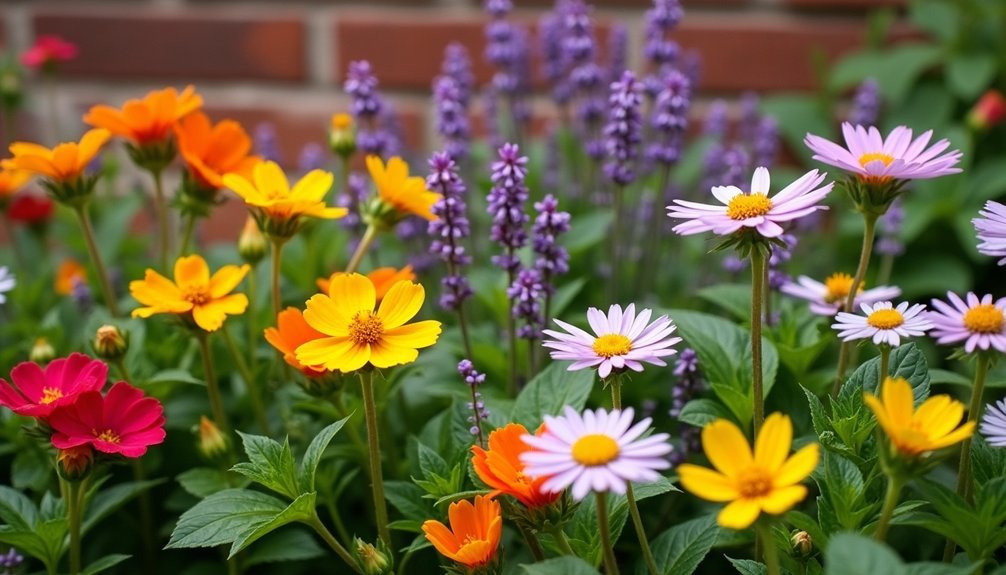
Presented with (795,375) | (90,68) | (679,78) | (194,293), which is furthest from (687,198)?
(90,68)

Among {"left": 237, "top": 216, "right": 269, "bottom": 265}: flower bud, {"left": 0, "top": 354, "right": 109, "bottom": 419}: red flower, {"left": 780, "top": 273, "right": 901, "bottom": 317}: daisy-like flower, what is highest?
{"left": 780, "top": 273, "right": 901, "bottom": 317}: daisy-like flower

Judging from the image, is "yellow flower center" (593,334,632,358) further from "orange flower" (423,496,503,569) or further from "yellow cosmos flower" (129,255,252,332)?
"yellow cosmos flower" (129,255,252,332)

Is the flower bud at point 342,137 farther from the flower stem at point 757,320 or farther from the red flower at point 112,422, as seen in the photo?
the flower stem at point 757,320

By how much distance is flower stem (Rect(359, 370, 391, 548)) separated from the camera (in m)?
0.50

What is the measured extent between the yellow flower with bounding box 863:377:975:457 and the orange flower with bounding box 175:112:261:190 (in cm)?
45

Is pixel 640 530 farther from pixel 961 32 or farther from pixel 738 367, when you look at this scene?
pixel 961 32

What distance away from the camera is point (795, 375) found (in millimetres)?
656

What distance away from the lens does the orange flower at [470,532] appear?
0.47 metres

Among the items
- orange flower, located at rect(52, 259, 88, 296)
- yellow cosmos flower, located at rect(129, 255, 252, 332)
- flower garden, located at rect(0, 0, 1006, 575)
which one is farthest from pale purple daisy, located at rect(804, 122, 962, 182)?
orange flower, located at rect(52, 259, 88, 296)

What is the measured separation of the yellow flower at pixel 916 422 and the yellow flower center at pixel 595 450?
0.35 ft

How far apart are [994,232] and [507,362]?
345 millimetres

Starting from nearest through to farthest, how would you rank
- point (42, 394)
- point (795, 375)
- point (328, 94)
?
point (42, 394) < point (795, 375) < point (328, 94)

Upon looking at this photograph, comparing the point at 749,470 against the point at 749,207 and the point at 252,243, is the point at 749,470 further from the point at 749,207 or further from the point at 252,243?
the point at 252,243

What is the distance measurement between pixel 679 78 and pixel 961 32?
1.98 feet
